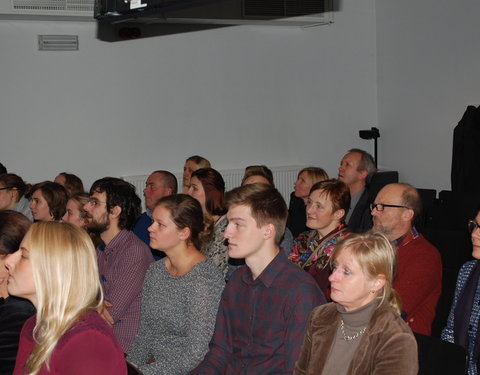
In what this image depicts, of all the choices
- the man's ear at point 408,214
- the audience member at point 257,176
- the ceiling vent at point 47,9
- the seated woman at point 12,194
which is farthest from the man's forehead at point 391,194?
the ceiling vent at point 47,9

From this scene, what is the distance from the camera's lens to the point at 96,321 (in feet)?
6.81

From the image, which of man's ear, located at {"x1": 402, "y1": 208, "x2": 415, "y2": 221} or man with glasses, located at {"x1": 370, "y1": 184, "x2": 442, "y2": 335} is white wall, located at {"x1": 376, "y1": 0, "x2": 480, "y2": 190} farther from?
man with glasses, located at {"x1": 370, "y1": 184, "x2": 442, "y2": 335}

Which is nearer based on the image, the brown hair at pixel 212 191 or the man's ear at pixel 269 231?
the man's ear at pixel 269 231

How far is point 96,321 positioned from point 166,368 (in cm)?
101

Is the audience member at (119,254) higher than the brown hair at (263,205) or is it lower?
lower

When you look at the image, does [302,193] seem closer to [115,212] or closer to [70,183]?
[70,183]

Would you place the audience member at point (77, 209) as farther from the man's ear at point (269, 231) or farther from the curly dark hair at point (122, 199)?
the man's ear at point (269, 231)

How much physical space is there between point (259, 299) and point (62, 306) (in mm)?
888

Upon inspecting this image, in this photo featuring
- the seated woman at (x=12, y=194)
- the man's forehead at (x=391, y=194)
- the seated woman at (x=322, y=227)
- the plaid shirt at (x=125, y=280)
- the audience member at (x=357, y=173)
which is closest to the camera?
the plaid shirt at (x=125, y=280)

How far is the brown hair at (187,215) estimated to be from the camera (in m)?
3.38

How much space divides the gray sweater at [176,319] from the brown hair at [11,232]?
2.27 feet

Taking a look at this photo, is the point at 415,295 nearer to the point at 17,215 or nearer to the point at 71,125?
the point at 17,215

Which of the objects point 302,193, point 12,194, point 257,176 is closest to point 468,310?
point 257,176

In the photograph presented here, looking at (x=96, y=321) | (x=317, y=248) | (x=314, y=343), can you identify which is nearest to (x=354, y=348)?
(x=314, y=343)
